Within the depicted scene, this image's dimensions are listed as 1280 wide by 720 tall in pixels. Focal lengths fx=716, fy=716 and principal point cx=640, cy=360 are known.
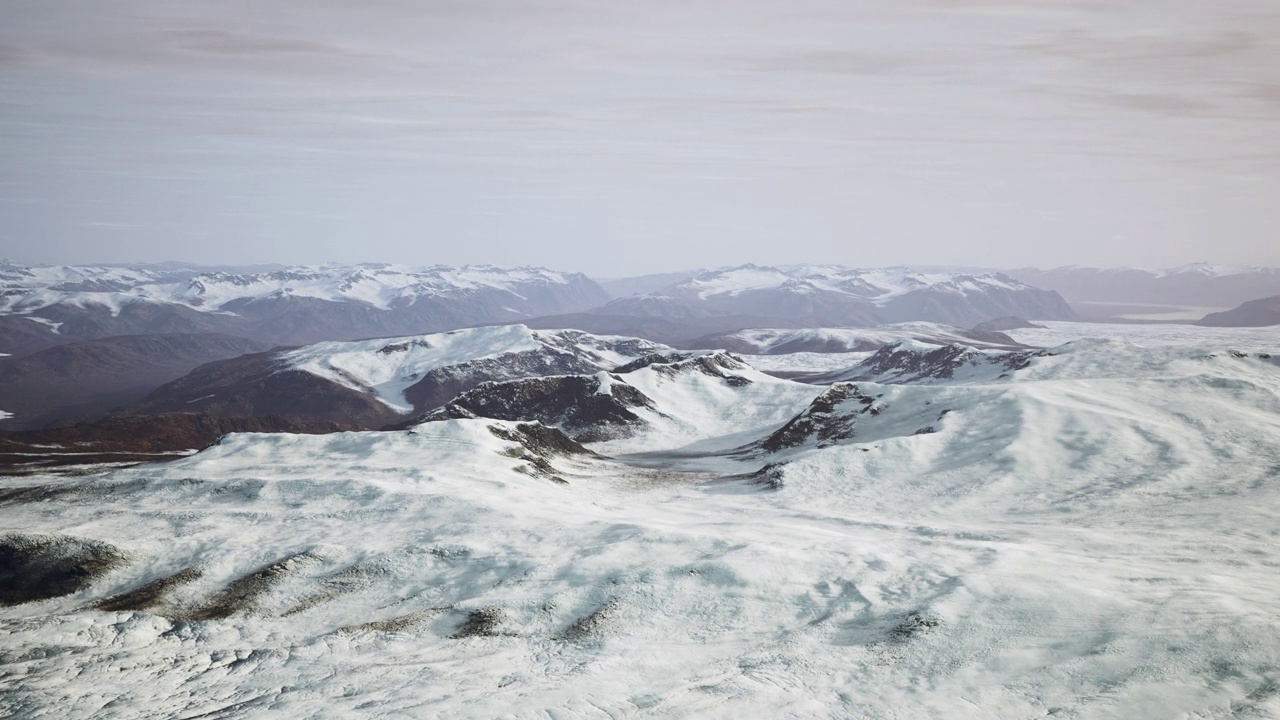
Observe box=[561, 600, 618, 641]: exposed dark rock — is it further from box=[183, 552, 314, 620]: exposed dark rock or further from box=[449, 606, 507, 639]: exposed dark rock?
box=[183, 552, 314, 620]: exposed dark rock

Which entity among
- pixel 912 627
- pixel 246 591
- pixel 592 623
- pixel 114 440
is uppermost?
pixel 912 627

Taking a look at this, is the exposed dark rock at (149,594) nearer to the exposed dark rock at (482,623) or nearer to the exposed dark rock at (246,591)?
the exposed dark rock at (246,591)

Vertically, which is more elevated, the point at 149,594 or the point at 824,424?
the point at 149,594

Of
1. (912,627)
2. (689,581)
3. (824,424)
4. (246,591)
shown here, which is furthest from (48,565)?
(824,424)

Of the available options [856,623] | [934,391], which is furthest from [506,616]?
[934,391]

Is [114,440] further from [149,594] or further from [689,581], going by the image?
[689,581]

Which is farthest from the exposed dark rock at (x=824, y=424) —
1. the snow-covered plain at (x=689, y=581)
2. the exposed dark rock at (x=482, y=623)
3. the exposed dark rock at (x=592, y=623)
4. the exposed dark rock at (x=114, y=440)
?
the exposed dark rock at (x=114, y=440)

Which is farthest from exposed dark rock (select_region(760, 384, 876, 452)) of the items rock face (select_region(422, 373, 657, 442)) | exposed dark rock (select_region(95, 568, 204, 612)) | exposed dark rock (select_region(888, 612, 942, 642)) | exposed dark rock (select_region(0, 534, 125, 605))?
exposed dark rock (select_region(0, 534, 125, 605))

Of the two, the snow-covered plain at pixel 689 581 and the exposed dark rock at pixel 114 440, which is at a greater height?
the snow-covered plain at pixel 689 581
